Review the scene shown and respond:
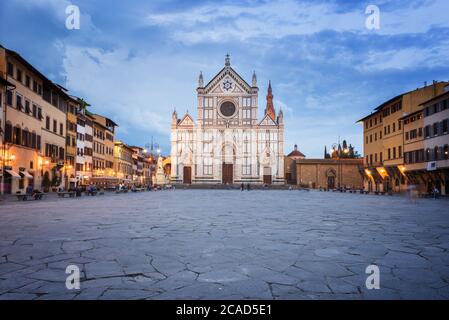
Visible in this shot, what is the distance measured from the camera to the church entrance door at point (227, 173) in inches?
2630

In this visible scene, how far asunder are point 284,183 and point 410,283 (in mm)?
62016

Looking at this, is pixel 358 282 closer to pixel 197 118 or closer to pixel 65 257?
pixel 65 257

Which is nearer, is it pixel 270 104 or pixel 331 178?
pixel 331 178

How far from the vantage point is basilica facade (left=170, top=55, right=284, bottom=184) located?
66312 mm

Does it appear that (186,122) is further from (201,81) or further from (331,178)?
(331,178)

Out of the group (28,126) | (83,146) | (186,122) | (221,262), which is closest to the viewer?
(221,262)

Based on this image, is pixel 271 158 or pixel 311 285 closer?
pixel 311 285

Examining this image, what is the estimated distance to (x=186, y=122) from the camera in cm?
6725

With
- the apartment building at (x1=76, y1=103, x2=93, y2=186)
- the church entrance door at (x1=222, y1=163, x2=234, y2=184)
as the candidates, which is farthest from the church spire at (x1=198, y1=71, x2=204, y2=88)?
the apartment building at (x1=76, y1=103, x2=93, y2=186)

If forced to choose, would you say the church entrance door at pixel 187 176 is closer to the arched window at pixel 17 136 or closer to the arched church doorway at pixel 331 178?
the arched church doorway at pixel 331 178

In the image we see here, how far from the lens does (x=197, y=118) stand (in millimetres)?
67750

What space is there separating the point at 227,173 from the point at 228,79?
17.7 m

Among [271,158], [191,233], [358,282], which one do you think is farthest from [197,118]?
[358,282]

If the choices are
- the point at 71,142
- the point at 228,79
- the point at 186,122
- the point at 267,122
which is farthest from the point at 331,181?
the point at 71,142
